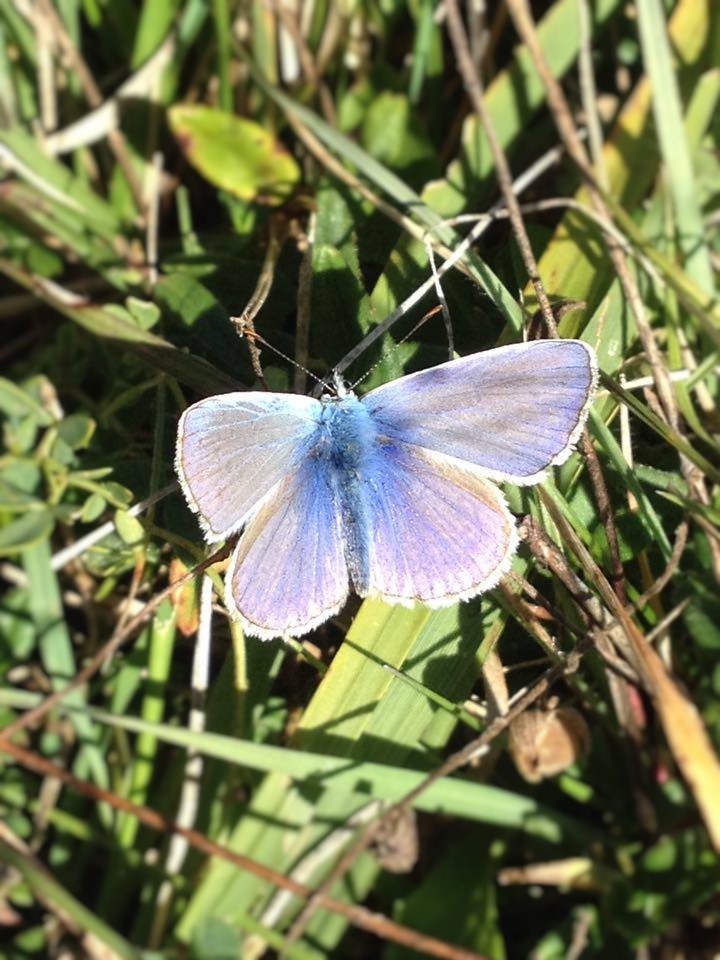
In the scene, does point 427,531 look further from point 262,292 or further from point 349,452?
point 262,292

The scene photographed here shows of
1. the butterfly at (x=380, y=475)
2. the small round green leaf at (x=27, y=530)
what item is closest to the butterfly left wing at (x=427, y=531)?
the butterfly at (x=380, y=475)

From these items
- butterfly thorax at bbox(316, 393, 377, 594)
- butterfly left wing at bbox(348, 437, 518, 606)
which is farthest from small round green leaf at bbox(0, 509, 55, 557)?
butterfly left wing at bbox(348, 437, 518, 606)

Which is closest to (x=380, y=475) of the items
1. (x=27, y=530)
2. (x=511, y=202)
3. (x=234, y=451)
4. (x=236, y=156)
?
(x=234, y=451)

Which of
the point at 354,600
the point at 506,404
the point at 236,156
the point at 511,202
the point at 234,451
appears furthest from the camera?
the point at 236,156

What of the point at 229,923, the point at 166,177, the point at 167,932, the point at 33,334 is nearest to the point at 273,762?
the point at 229,923

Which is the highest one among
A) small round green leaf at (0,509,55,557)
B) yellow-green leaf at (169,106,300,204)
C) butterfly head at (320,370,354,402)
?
yellow-green leaf at (169,106,300,204)

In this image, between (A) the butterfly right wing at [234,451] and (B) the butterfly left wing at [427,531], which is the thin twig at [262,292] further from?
(B) the butterfly left wing at [427,531]

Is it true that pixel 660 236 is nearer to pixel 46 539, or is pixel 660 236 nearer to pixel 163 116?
pixel 163 116

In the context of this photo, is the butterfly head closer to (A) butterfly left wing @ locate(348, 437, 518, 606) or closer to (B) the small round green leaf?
(A) butterfly left wing @ locate(348, 437, 518, 606)
